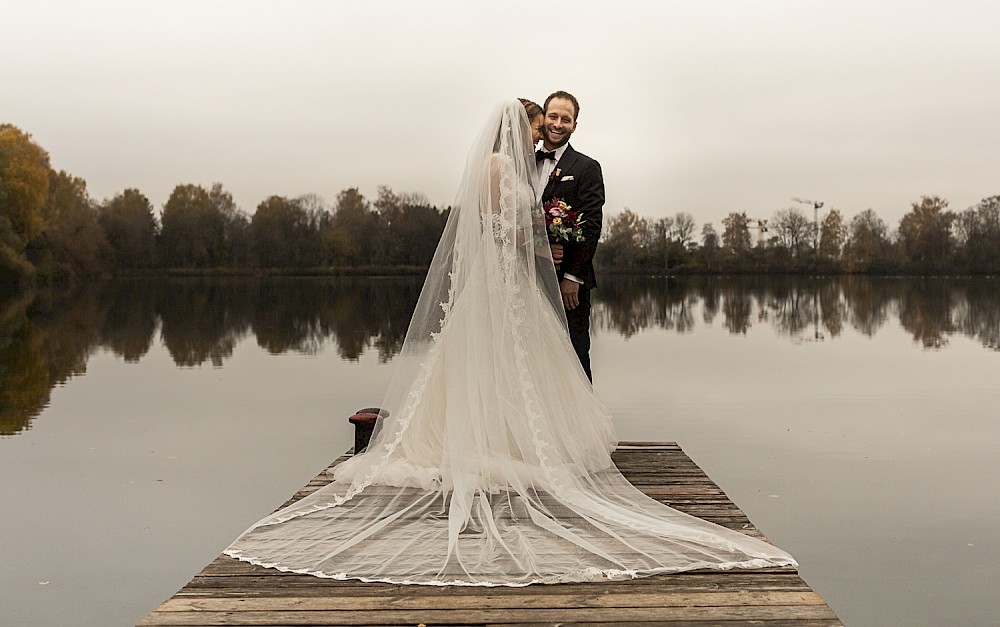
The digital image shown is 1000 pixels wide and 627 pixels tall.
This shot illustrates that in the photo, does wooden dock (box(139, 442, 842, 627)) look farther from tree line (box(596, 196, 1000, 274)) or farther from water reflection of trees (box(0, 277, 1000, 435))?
tree line (box(596, 196, 1000, 274))

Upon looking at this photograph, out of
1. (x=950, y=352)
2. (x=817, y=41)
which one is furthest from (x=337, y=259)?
(x=950, y=352)

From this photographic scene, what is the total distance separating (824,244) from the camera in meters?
87.6

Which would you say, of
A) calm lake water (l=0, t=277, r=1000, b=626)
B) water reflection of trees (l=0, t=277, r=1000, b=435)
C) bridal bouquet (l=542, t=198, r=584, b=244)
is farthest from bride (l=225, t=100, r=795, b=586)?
water reflection of trees (l=0, t=277, r=1000, b=435)

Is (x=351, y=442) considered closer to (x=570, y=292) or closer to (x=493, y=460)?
(x=570, y=292)

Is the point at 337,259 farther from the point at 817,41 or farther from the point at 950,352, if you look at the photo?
the point at 950,352

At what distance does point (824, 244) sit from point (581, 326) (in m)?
86.0

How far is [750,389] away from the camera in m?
15.5

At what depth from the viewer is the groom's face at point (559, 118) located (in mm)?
6336

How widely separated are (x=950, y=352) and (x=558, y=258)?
56.8 ft

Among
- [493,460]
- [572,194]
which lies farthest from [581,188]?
[493,460]

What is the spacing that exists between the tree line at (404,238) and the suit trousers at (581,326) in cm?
6614

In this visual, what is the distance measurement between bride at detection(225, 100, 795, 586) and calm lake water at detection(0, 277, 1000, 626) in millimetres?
1716

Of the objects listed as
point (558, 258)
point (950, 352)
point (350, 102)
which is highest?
point (350, 102)

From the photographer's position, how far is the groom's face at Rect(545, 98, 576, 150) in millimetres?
6336
